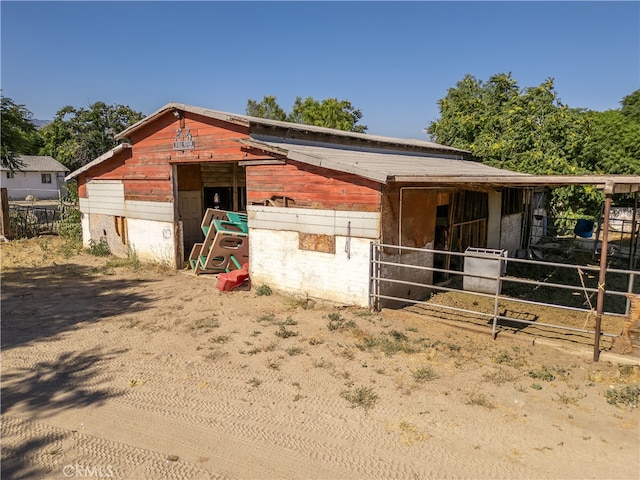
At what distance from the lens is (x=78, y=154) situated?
122 ft

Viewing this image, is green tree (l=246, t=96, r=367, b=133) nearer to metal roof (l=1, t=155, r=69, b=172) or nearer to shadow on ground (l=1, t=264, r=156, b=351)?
metal roof (l=1, t=155, r=69, b=172)

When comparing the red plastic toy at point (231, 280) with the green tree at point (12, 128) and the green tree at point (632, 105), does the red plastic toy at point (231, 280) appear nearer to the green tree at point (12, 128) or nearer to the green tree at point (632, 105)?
the green tree at point (12, 128)

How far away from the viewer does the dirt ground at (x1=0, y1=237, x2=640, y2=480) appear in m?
4.54

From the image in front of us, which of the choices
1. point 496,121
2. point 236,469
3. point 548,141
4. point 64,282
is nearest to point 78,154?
point 64,282

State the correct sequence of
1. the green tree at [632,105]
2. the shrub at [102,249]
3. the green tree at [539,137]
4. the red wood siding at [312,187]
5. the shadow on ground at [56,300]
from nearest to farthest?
the shadow on ground at [56,300] < the red wood siding at [312,187] < the shrub at [102,249] < the green tree at [539,137] < the green tree at [632,105]

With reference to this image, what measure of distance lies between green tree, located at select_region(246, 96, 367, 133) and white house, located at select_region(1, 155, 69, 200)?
22.5 meters

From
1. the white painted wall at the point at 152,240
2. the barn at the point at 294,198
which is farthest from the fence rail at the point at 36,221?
the white painted wall at the point at 152,240

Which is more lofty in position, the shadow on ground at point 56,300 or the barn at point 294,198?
the barn at point 294,198

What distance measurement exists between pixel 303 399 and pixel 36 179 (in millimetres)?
52426

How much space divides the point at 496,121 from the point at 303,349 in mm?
19036

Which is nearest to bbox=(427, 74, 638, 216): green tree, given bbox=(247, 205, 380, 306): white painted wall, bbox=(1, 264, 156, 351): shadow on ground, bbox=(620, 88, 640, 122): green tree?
bbox=(620, 88, 640, 122): green tree
